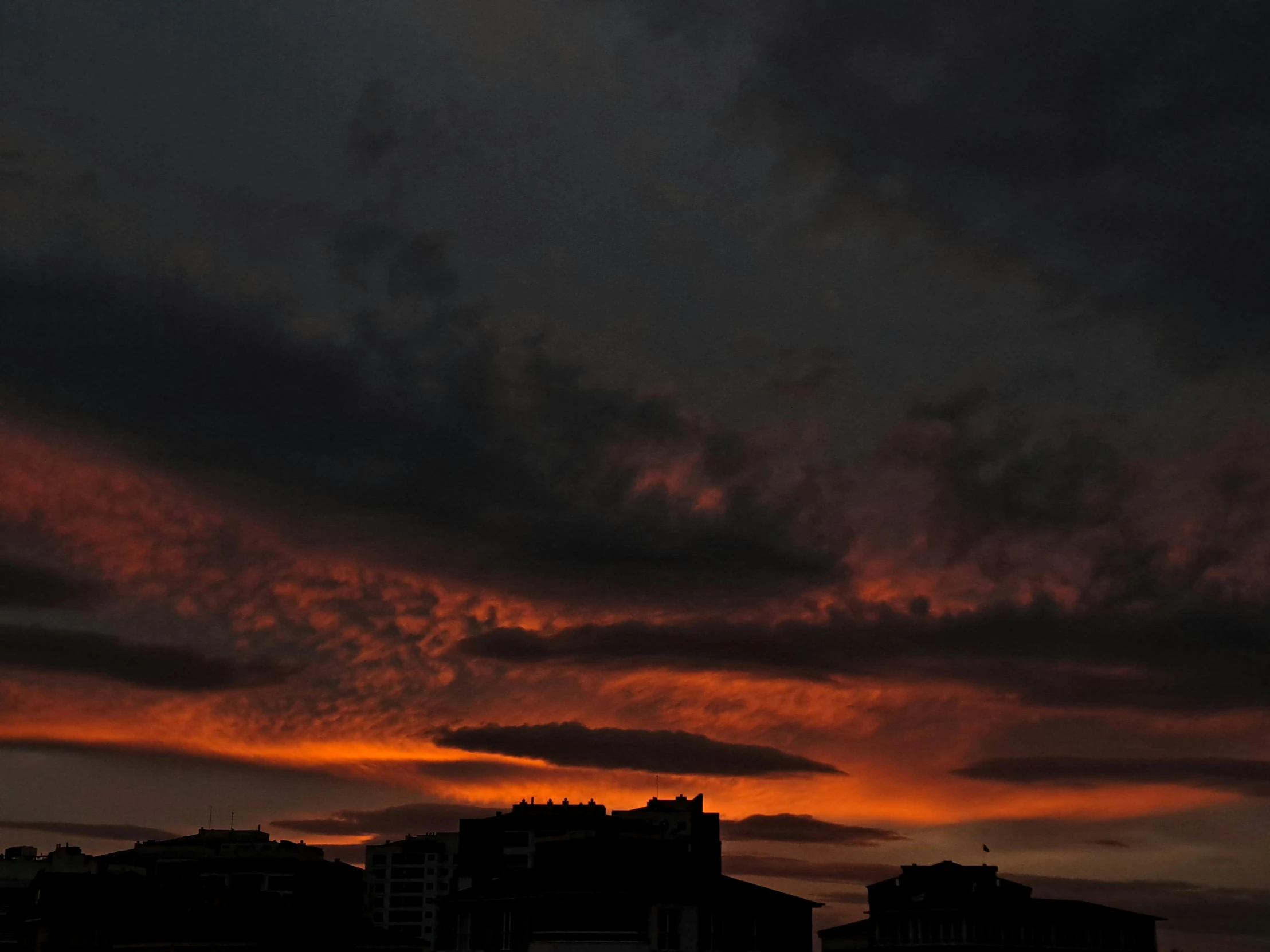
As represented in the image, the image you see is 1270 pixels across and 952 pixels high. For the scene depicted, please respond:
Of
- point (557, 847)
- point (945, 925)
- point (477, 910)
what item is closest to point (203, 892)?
point (557, 847)

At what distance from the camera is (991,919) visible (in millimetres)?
138500

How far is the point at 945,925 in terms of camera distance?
5487 inches

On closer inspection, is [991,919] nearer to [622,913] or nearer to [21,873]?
[622,913]

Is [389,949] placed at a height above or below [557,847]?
below

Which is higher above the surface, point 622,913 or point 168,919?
point 622,913

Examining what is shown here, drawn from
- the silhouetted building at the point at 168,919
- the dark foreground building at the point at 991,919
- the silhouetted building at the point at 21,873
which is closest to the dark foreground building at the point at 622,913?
the silhouetted building at the point at 168,919

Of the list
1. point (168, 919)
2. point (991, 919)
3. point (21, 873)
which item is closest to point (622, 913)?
point (991, 919)

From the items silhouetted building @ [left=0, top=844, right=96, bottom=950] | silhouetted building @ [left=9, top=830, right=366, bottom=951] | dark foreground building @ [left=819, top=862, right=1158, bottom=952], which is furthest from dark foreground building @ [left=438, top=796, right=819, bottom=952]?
silhouetted building @ [left=0, top=844, right=96, bottom=950]

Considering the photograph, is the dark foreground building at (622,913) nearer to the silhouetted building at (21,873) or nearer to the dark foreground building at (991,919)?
the dark foreground building at (991,919)

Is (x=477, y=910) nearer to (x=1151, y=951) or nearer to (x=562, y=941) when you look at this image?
(x=562, y=941)

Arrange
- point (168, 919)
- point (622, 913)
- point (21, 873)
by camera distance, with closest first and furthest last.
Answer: point (622, 913)
point (168, 919)
point (21, 873)

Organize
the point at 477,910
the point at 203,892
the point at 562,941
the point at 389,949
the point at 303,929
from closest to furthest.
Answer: the point at 562,941
the point at 477,910
the point at 303,929
the point at 389,949
the point at 203,892

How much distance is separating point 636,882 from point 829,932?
67.2 metres

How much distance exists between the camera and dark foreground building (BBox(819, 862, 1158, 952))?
13788cm
